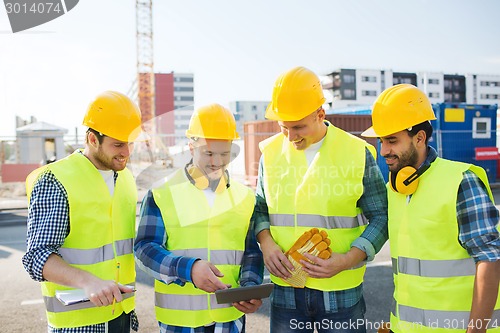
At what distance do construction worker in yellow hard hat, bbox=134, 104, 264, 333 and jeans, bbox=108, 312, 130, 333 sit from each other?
272 millimetres

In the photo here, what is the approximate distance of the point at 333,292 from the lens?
2.43m

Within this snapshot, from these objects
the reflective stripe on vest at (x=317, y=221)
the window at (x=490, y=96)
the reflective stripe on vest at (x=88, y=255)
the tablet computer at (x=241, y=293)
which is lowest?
the tablet computer at (x=241, y=293)

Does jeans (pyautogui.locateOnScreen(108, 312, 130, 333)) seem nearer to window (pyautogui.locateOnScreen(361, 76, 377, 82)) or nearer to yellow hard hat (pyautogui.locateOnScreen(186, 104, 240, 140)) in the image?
yellow hard hat (pyautogui.locateOnScreen(186, 104, 240, 140))

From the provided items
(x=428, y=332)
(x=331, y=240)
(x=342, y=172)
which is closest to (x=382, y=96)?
(x=342, y=172)

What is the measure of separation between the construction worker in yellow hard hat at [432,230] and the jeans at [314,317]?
9.9 inches

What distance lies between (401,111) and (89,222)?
164cm

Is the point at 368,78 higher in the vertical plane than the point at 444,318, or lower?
higher

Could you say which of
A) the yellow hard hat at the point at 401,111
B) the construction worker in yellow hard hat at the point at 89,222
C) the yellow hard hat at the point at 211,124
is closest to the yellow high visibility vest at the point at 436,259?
the yellow hard hat at the point at 401,111

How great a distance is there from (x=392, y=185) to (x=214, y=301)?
1071 mm

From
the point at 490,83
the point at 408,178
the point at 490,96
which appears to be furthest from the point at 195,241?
the point at 490,96

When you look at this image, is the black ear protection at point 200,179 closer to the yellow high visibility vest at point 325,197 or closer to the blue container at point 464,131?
the yellow high visibility vest at point 325,197

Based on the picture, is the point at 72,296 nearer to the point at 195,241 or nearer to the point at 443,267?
the point at 195,241

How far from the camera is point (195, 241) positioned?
218 cm

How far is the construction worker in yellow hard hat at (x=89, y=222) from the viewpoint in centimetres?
201
